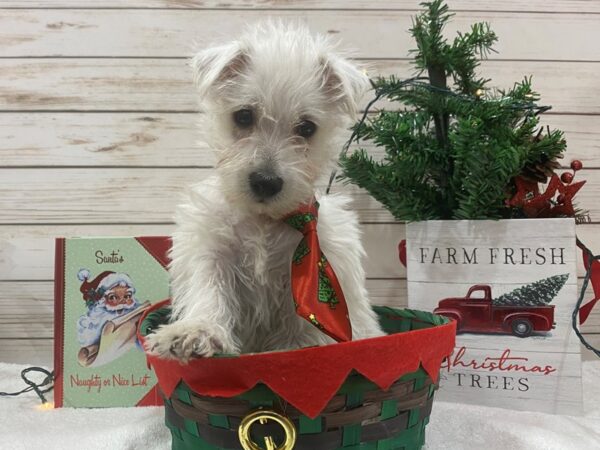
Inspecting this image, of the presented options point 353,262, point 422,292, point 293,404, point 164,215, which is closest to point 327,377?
point 293,404

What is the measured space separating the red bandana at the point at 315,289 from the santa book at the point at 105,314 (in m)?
0.56

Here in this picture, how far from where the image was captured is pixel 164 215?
66.4 inches

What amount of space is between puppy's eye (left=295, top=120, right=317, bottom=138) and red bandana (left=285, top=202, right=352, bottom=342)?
185 millimetres

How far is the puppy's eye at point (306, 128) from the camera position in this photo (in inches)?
41.8

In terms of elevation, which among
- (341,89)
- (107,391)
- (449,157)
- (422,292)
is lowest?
(107,391)

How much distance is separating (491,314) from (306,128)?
0.65 meters

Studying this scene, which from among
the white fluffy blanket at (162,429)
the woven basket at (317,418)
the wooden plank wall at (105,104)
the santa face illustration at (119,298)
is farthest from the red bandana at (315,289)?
the wooden plank wall at (105,104)

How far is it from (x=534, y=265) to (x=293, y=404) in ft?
2.65

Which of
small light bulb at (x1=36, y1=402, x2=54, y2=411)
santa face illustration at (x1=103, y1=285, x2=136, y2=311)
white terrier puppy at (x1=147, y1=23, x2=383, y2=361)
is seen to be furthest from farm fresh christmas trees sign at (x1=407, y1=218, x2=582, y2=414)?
small light bulb at (x1=36, y1=402, x2=54, y2=411)

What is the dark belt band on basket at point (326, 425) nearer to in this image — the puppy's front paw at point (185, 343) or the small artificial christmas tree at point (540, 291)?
the puppy's front paw at point (185, 343)

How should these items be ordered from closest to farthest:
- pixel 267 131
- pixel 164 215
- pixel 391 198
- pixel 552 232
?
pixel 267 131 → pixel 552 232 → pixel 391 198 → pixel 164 215

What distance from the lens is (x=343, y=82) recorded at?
41.6 inches

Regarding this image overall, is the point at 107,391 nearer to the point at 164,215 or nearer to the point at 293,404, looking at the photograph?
the point at 164,215

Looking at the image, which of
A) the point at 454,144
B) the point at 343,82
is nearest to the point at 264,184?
the point at 343,82
